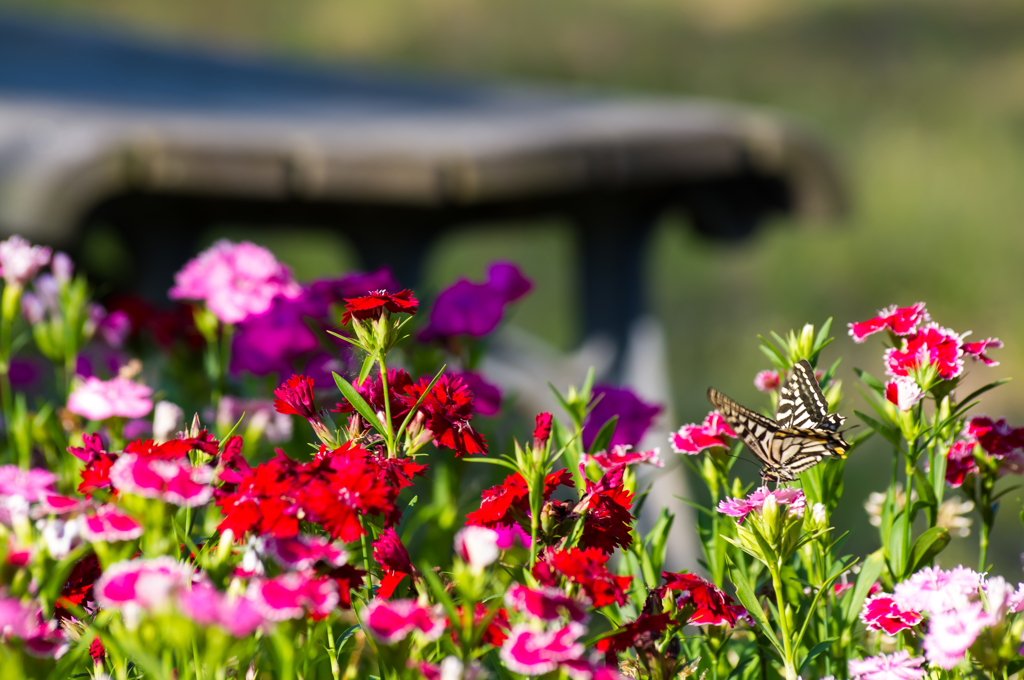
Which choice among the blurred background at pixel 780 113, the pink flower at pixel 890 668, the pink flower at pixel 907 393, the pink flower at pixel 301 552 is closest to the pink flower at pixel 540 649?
the pink flower at pixel 301 552

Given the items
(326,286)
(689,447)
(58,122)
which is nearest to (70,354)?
(326,286)

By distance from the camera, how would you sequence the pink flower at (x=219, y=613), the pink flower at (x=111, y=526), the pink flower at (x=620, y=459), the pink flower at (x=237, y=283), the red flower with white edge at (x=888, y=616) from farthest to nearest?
the pink flower at (x=237, y=283) → the pink flower at (x=620, y=459) → the red flower with white edge at (x=888, y=616) → the pink flower at (x=111, y=526) → the pink flower at (x=219, y=613)

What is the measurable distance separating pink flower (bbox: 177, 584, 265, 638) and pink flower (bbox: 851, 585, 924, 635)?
441mm

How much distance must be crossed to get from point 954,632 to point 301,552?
0.39 m

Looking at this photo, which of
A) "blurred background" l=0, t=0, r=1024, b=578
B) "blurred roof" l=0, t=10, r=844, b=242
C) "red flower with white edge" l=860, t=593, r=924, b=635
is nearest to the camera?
"red flower with white edge" l=860, t=593, r=924, b=635

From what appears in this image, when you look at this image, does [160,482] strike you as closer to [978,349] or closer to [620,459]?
[620,459]

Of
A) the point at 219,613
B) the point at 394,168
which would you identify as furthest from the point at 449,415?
the point at 394,168

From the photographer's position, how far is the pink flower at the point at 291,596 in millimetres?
521

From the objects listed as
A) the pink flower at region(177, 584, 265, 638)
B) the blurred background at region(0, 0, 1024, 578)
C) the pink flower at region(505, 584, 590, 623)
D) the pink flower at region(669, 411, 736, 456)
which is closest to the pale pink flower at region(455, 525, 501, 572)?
the pink flower at region(505, 584, 590, 623)

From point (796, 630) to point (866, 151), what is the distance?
30.3 feet

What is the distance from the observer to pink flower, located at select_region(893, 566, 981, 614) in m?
0.61

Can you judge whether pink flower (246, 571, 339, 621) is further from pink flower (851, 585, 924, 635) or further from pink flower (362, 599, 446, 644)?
pink flower (851, 585, 924, 635)

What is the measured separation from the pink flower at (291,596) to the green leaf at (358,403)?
0.52 feet

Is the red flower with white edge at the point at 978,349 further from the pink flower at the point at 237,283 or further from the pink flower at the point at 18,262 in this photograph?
the pink flower at the point at 18,262
